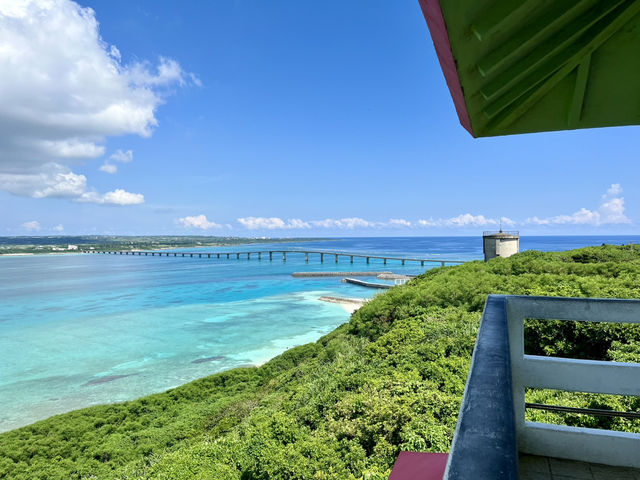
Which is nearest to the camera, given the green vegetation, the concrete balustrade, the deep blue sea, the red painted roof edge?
the red painted roof edge

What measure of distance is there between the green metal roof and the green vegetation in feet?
11.7

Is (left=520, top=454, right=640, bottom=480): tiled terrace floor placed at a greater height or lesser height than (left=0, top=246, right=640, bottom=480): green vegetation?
greater

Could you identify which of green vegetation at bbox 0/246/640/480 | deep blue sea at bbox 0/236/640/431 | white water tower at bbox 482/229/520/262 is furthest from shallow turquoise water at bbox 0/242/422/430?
white water tower at bbox 482/229/520/262

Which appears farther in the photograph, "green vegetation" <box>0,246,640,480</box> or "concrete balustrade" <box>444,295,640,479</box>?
"green vegetation" <box>0,246,640,480</box>

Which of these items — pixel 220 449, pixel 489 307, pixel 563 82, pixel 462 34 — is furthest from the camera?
pixel 220 449

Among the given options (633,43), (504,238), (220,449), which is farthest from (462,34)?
(504,238)

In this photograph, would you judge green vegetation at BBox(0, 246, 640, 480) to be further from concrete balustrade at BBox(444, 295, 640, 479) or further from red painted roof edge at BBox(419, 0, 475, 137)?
red painted roof edge at BBox(419, 0, 475, 137)

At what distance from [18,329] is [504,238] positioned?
132ft

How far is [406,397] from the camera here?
18.6 feet

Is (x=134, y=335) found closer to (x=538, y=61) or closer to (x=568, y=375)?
(x=568, y=375)

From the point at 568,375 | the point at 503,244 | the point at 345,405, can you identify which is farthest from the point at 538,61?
the point at 503,244

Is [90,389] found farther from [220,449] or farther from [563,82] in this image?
[563,82]

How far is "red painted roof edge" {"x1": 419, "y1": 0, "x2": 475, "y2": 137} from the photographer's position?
1099 mm

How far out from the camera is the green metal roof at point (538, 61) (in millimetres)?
1267
